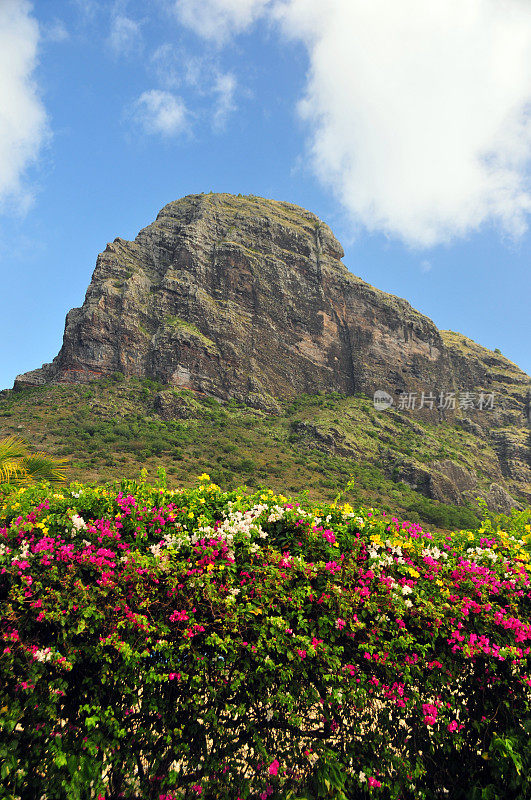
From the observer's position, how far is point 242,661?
13.7 ft

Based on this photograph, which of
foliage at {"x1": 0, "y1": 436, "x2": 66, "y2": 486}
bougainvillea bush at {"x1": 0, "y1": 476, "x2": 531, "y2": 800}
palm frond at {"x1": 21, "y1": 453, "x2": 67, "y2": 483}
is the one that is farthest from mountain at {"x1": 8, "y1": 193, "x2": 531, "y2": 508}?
bougainvillea bush at {"x1": 0, "y1": 476, "x2": 531, "y2": 800}

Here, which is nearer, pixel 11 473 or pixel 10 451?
pixel 11 473

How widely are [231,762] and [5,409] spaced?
6985 centimetres

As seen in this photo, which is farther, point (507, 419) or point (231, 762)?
point (507, 419)

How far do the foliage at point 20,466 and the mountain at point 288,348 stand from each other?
57.3 m

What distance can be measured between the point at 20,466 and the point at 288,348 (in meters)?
82.9

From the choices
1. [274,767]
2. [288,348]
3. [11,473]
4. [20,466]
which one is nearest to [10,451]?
[20,466]

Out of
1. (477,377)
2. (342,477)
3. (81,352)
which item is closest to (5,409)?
(81,352)

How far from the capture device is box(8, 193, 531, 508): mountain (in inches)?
2918

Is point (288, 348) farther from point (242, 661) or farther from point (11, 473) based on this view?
point (242, 661)

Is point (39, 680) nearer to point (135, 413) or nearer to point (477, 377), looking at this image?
point (135, 413)

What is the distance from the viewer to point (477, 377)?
110 m

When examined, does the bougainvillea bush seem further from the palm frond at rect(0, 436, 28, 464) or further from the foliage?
the palm frond at rect(0, 436, 28, 464)

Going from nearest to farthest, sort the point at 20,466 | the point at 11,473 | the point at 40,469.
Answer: the point at 11,473, the point at 20,466, the point at 40,469
